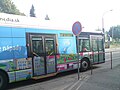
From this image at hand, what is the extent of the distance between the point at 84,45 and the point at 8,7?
61.5m

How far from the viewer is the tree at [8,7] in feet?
226

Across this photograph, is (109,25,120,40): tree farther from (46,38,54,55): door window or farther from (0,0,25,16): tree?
(46,38,54,55): door window

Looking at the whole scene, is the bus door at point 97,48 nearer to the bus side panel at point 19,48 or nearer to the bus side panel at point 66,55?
the bus side panel at point 66,55

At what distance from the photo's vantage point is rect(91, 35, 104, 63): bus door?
13.3m

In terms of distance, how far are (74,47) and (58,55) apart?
153 cm

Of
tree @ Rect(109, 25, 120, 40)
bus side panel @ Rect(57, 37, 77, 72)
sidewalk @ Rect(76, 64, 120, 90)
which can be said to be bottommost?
sidewalk @ Rect(76, 64, 120, 90)

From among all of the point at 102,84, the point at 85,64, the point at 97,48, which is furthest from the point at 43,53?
the point at 97,48

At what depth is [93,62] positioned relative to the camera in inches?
525

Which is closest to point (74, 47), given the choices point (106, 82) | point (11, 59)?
point (106, 82)

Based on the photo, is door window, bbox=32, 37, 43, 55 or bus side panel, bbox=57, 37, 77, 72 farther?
bus side panel, bbox=57, 37, 77, 72

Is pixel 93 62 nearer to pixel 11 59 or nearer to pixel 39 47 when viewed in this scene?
pixel 39 47

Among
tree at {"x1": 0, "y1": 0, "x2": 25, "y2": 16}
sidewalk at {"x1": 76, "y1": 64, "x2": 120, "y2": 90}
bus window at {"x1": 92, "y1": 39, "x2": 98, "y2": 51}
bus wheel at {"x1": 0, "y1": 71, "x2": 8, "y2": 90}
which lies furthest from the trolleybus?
tree at {"x1": 0, "y1": 0, "x2": 25, "y2": 16}

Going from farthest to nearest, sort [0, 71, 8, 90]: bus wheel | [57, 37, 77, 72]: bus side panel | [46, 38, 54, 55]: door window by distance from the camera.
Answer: [57, 37, 77, 72]: bus side panel
[46, 38, 54, 55]: door window
[0, 71, 8, 90]: bus wheel

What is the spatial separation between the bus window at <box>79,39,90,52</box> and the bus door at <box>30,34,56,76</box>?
7.61ft
